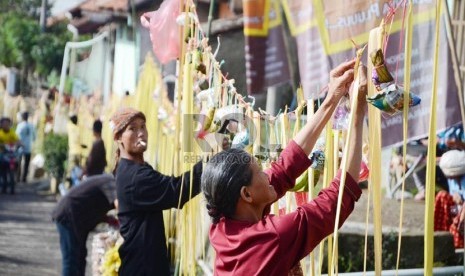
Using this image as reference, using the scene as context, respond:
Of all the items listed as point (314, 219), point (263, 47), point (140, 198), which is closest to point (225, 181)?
point (314, 219)

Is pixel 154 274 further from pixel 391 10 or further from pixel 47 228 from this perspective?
Result: pixel 47 228

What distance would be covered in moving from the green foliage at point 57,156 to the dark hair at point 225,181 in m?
16.2

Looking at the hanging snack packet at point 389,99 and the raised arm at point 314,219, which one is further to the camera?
the hanging snack packet at point 389,99

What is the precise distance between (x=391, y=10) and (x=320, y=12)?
4.33 meters

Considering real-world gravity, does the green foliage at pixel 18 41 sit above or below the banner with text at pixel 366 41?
above

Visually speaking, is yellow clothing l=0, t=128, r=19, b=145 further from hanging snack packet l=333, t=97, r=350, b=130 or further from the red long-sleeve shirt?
the red long-sleeve shirt

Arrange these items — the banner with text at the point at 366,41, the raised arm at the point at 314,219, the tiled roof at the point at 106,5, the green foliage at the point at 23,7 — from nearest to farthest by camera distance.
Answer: the raised arm at the point at 314,219 < the banner with text at the point at 366,41 < the tiled roof at the point at 106,5 < the green foliage at the point at 23,7

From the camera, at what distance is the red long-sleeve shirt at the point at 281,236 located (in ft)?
11.2

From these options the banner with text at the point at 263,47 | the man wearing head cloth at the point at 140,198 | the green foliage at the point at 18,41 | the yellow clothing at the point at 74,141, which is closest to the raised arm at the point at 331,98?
the man wearing head cloth at the point at 140,198

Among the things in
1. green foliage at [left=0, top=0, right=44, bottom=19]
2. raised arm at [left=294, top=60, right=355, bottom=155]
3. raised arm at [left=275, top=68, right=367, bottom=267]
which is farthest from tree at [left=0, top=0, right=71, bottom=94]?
raised arm at [left=275, top=68, right=367, bottom=267]

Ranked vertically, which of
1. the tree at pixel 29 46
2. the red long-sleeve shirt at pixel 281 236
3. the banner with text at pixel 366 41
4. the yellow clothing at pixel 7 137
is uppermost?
the tree at pixel 29 46

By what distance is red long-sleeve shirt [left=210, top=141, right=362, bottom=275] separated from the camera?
3.40m

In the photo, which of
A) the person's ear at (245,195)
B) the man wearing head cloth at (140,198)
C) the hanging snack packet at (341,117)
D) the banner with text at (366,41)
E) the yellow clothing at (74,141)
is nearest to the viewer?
the person's ear at (245,195)

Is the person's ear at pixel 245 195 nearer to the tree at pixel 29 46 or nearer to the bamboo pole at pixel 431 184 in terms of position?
the bamboo pole at pixel 431 184
